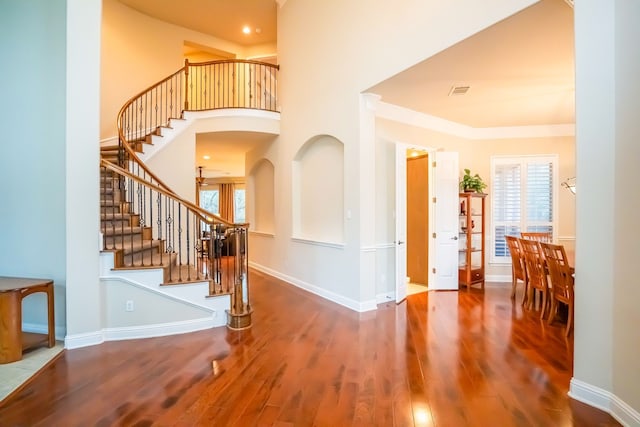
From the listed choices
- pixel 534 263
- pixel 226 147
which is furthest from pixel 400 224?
pixel 226 147

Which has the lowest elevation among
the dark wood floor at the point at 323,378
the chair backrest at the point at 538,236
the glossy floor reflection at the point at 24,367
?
the dark wood floor at the point at 323,378

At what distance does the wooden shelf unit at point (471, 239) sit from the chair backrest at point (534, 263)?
127 centimetres

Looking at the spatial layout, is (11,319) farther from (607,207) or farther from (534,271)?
(534,271)

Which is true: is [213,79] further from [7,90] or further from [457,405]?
[457,405]

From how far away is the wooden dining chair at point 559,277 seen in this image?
350 cm

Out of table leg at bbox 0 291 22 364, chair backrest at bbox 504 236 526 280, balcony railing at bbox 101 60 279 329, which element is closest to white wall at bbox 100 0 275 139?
balcony railing at bbox 101 60 279 329

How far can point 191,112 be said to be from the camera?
20.8 feet

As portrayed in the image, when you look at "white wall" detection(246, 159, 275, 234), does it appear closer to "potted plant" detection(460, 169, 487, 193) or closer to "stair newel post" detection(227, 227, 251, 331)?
"stair newel post" detection(227, 227, 251, 331)

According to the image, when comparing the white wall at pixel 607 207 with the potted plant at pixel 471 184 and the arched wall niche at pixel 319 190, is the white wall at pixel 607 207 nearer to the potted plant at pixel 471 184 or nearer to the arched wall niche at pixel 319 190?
the arched wall niche at pixel 319 190

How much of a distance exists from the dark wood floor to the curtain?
29.2 ft

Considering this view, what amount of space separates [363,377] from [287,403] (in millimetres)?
675

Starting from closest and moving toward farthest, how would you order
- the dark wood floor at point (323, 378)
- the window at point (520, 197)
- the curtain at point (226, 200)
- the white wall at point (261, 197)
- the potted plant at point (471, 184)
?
1. the dark wood floor at point (323, 378)
2. the potted plant at point (471, 184)
3. the window at point (520, 197)
4. the white wall at point (261, 197)
5. the curtain at point (226, 200)

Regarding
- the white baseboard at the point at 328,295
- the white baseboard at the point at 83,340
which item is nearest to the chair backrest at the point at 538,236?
the white baseboard at the point at 328,295

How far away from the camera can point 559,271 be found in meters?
3.65
